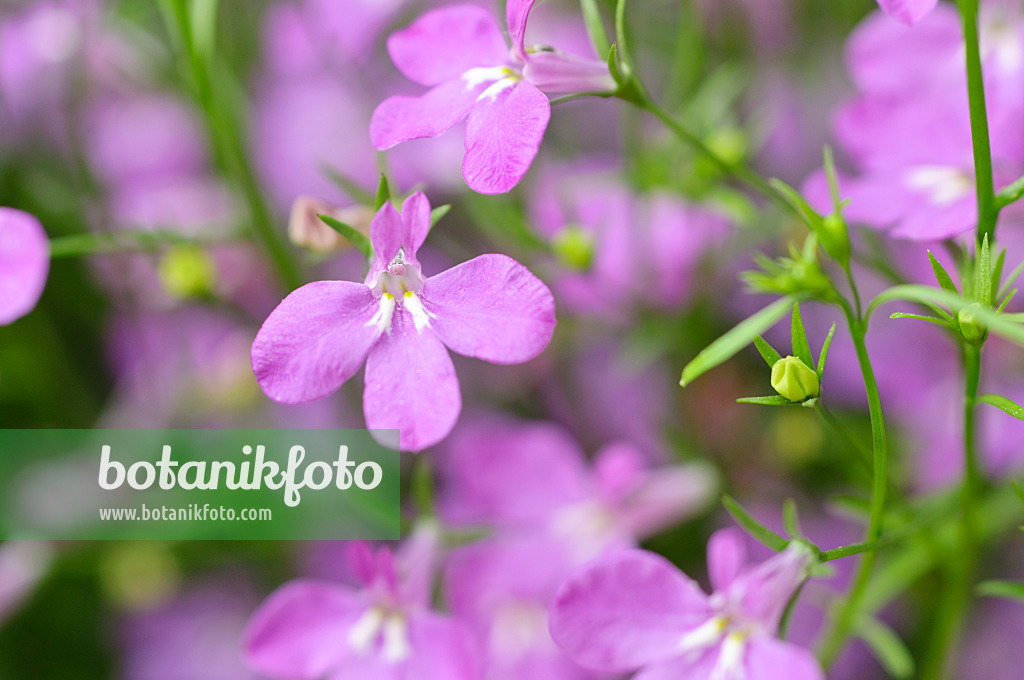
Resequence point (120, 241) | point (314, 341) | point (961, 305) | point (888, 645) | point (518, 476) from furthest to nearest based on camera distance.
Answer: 1. point (518, 476)
2. point (120, 241)
3. point (888, 645)
4. point (314, 341)
5. point (961, 305)

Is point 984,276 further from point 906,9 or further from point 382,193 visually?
point 382,193

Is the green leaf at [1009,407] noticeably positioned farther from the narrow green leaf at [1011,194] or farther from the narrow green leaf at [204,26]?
the narrow green leaf at [204,26]

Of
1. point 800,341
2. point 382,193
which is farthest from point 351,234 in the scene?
point 800,341

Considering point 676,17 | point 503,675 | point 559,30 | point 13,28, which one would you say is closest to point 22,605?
point 503,675

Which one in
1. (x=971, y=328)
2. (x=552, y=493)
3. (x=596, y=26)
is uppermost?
(x=596, y=26)

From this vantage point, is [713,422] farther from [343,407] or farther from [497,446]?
[343,407]
